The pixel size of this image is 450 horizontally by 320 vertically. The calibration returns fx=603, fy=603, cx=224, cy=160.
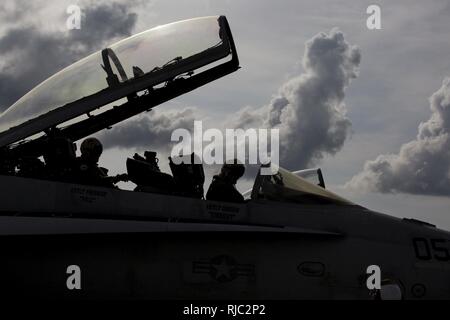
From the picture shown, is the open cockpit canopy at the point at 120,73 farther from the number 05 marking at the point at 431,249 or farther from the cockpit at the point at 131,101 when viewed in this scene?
the number 05 marking at the point at 431,249

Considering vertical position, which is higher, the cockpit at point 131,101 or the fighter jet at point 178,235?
the cockpit at point 131,101

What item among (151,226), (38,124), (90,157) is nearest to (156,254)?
(151,226)

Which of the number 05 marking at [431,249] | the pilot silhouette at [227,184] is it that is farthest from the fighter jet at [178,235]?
the pilot silhouette at [227,184]

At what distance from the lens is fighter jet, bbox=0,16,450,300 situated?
691 cm

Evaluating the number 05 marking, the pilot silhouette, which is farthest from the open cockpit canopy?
the number 05 marking

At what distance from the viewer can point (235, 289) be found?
704 centimetres

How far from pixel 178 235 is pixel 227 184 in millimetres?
1066

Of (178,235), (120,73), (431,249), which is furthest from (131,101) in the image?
(431,249)

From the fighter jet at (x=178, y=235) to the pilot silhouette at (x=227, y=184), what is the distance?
15 cm

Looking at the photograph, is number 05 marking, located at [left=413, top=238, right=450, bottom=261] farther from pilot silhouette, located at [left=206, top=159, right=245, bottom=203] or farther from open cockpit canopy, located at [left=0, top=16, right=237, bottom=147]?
open cockpit canopy, located at [left=0, top=16, right=237, bottom=147]

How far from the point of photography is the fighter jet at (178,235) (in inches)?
272

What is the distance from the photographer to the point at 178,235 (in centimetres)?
696

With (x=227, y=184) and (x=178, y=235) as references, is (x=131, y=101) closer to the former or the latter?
(x=227, y=184)

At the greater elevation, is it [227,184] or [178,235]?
[227,184]
